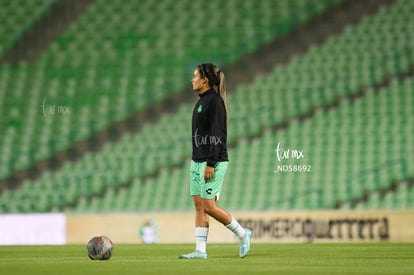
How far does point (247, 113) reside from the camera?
1905cm

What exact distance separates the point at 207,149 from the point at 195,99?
10678mm

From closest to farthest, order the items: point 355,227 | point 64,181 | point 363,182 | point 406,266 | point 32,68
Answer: point 406,266 < point 355,227 < point 363,182 < point 64,181 < point 32,68

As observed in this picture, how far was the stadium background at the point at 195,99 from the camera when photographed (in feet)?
58.7

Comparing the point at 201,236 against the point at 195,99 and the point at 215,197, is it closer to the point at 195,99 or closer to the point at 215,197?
the point at 215,197

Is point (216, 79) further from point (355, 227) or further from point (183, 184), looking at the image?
point (183, 184)

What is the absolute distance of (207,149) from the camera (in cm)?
905

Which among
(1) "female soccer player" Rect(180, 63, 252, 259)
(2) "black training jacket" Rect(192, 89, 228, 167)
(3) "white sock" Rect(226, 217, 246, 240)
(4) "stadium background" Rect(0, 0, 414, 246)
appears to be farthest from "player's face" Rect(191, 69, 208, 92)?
(4) "stadium background" Rect(0, 0, 414, 246)

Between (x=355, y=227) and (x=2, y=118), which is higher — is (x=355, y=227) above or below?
below

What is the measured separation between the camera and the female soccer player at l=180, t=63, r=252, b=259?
29.7 ft

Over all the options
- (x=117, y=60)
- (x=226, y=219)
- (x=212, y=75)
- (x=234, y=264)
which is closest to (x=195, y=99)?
(x=117, y=60)

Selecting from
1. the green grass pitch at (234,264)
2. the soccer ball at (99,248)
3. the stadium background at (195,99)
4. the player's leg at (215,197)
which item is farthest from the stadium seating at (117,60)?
the player's leg at (215,197)

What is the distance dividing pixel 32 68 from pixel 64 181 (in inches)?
119

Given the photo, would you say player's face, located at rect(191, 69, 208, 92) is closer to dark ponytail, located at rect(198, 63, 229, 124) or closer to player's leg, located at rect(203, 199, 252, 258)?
dark ponytail, located at rect(198, 63, 229, 124)

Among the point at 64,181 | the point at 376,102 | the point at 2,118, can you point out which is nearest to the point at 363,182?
the point at 376,102
